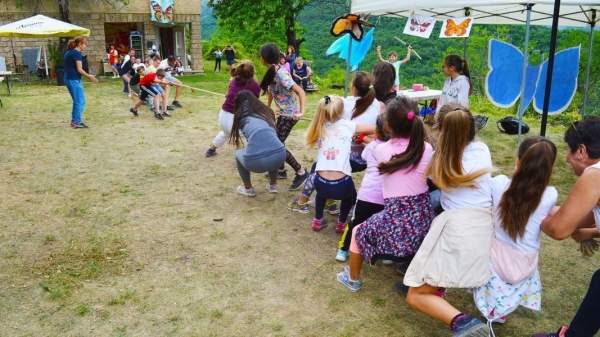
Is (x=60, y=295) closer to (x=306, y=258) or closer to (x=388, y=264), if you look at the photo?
(x=306, y=258)

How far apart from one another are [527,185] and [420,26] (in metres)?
4.60

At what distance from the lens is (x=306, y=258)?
3729 mm

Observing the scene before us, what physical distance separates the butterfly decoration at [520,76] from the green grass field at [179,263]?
1.25m

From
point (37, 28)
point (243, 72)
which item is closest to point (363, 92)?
point (243, 72)

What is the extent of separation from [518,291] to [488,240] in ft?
1.06

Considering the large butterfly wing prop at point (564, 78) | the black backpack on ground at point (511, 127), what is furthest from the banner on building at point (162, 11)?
the large butterfly wing prop at point (564, 78)

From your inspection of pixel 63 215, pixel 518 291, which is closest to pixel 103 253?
pixel 63 215

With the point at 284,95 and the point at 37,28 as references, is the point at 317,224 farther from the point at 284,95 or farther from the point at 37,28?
the point at 37,28

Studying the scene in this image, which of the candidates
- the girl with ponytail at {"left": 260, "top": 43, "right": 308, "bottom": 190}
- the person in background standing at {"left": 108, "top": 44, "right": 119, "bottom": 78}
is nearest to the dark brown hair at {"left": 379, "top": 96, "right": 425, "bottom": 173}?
the girl with ponytail at {"left": 260, "top": 43, "right": 308, "bottom": 190}

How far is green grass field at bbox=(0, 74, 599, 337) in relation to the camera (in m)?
2.90

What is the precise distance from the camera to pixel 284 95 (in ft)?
17.1

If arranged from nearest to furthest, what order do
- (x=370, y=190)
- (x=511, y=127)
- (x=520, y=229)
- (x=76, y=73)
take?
(x=520, y=229)
(x=370, y=190)
(x=76, y=73)
(x=511, y=127)

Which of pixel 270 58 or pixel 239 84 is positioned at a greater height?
pixel 270 58

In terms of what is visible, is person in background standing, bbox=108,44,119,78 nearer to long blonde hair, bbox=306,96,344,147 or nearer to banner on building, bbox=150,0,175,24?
banner on building, bbox=150,0,175,24
